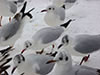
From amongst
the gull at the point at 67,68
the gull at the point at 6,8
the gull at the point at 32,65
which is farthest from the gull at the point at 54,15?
the gull at the point at 67,68

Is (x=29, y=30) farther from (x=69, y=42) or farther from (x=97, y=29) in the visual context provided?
(x=69, y=42)

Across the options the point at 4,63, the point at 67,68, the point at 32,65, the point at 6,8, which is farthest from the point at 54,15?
the point at 67,68

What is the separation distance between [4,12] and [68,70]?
205 cm

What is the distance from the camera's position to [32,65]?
2877 mm

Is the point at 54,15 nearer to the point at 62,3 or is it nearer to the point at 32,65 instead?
the point at 62,3

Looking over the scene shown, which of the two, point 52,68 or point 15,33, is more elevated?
point 15,33

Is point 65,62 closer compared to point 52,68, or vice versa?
point 65,62

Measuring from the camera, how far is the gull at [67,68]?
2.63 metres

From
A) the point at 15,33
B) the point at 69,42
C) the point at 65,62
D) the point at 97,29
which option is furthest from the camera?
the point at 97,29

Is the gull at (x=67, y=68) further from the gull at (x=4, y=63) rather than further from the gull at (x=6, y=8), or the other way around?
the gull at (x=6, y=8)

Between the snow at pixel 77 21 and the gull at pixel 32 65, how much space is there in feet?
2.28

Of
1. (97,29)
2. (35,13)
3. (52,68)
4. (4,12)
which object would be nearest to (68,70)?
(52,68)

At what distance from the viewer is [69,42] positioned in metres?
3.19

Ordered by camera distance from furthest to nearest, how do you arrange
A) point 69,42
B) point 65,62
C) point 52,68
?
point 69,42 < point 52,68 < point 65,62
